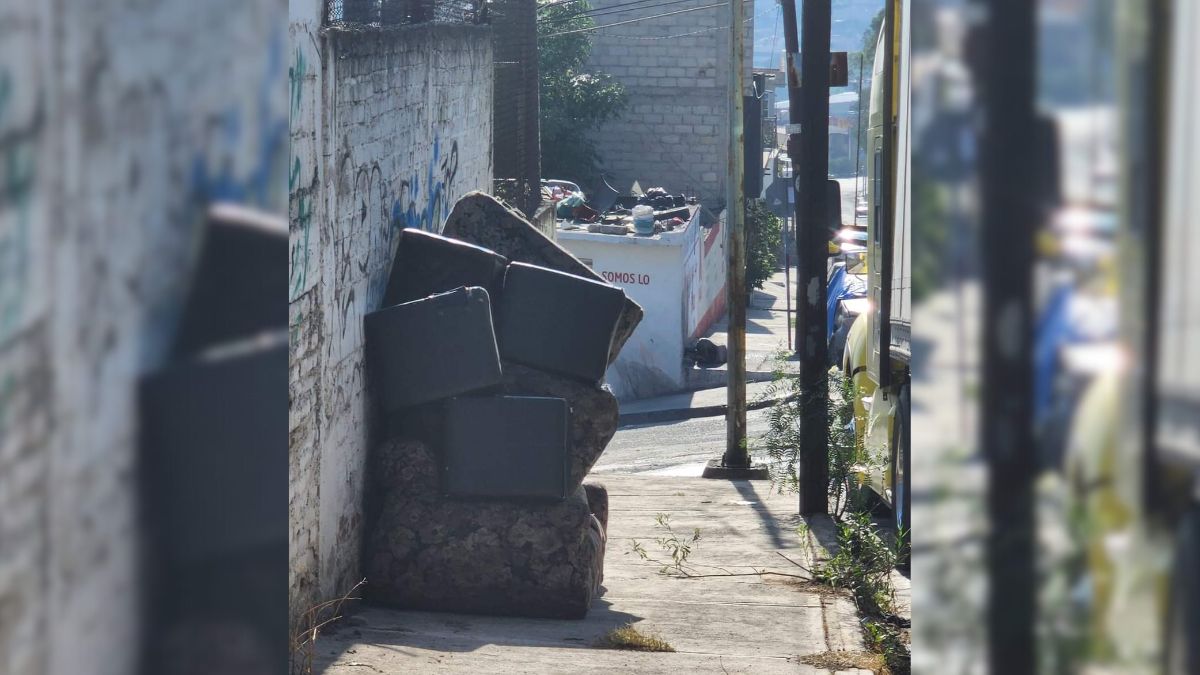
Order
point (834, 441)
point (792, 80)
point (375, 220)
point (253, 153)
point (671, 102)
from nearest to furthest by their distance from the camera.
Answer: point (253, 153) < point (375, 220) < point (834, 441) < point (792, 80) < point (671, 102)

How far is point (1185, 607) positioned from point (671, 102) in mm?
27162

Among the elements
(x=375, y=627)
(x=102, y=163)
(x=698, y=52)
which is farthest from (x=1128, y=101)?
(x=698, y=52)

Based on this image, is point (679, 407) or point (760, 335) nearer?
point (679, 407)

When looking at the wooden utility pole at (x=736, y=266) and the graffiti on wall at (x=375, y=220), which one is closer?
the graffiti on wall at (x=375, y=220)

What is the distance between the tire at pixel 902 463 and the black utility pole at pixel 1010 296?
5305 millimetres

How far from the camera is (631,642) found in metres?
5.07

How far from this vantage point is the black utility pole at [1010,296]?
3.88ft

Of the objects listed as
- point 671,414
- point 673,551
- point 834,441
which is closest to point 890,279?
point 834,441

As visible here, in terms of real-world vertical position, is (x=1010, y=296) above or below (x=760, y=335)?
above

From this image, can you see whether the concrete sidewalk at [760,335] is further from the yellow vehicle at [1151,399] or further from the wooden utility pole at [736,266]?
the yellow vehicle at [1151,399]

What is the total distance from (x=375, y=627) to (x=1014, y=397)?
4.41 m

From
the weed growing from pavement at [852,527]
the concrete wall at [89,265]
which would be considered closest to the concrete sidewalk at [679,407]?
the weed growing from pavement at [852,527]

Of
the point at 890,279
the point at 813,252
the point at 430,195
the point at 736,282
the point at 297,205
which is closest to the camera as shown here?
the point at 297,205

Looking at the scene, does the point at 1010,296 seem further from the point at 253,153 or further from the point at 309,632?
the point at 309,632
